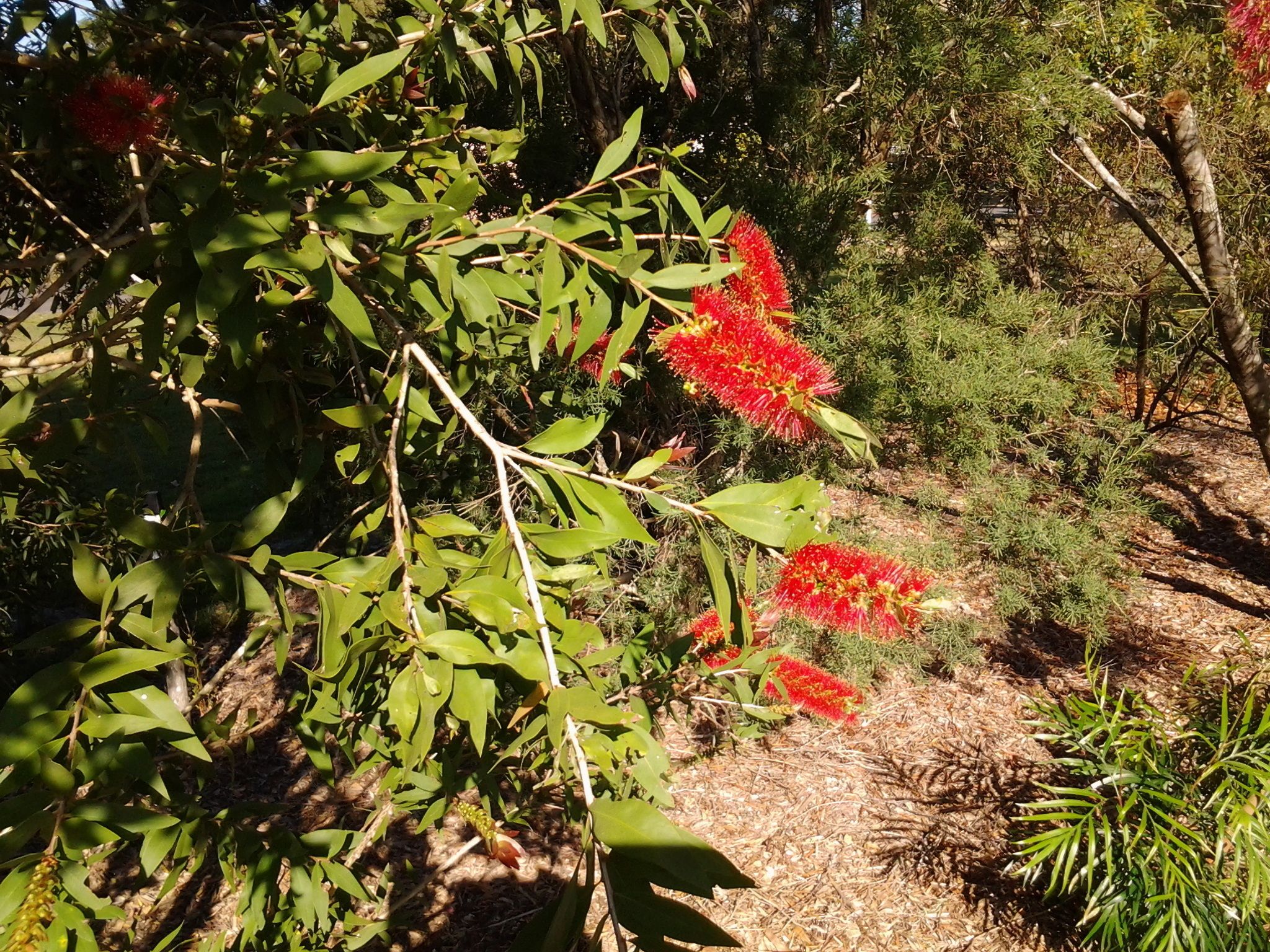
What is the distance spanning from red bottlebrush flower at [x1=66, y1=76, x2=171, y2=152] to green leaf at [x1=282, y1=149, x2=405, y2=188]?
463 mm

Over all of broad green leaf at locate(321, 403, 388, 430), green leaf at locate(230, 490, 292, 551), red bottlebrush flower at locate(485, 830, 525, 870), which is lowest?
red bottlebrush flower at locate(485, 830, 525, 870)

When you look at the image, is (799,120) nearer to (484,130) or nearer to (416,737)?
(484,130)

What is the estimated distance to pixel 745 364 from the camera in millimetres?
1223

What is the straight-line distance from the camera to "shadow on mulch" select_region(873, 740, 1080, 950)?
2.46 m

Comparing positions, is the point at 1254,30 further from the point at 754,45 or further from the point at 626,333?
the point at 626,333

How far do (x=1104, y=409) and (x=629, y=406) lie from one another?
3498 mm

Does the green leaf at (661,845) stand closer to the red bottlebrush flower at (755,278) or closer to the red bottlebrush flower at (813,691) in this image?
the red bottlebrush flower at (755,278)

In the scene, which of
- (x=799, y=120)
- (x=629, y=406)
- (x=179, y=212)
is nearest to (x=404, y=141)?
(x=179, y=212)

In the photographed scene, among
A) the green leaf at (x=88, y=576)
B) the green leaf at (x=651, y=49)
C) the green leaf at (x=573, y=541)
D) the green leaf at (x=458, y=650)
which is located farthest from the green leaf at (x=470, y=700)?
the green leaf at (x=651, y=49)

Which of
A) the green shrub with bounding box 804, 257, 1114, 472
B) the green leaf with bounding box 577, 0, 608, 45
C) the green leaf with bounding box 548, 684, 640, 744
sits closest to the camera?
the green leaf with bounding box 548, 684, 640, 744

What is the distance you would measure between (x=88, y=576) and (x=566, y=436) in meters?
0.56

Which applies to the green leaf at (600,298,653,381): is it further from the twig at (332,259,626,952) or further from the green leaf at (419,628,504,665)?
the green leaf at (419,628,504,665)

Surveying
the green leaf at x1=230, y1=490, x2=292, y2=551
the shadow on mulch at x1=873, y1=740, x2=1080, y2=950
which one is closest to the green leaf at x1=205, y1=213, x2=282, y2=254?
the green leaf at x1=230, y1=490, x2=292, y2=551

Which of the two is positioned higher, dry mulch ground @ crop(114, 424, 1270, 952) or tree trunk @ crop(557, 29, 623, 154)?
tree trunk @ crop(557, 29, 623, 154)
